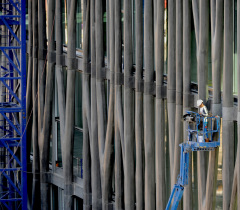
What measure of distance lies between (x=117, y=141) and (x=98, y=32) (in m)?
5.15

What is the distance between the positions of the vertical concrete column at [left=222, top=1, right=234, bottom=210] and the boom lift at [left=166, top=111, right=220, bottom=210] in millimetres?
405

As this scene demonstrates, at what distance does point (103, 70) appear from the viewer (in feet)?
101

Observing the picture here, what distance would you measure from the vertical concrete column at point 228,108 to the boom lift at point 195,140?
0.41 meters

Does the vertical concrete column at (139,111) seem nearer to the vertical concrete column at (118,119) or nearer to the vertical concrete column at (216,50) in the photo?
the vertical concrete column at (118,119)

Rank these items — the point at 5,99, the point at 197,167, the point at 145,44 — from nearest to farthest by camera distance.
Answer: the point at 197,167, the point at 145,44, the point at 5,99

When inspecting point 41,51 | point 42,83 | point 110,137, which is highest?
point 41,51

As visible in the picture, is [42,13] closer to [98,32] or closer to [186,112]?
[98,32]

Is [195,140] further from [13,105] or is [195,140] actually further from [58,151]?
[13,105]

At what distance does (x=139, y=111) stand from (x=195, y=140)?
4.43m

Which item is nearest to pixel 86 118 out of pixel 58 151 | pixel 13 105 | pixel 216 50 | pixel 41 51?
pixel 58 151

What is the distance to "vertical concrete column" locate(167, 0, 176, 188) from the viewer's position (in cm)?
2547

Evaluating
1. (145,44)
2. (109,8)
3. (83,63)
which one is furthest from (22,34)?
(145,44)

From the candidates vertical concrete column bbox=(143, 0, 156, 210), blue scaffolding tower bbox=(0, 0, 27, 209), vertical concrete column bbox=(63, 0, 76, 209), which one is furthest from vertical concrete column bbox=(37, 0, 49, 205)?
vertical concrete column bbox=(143, 0, 156, 210)

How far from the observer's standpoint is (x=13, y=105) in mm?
36750
